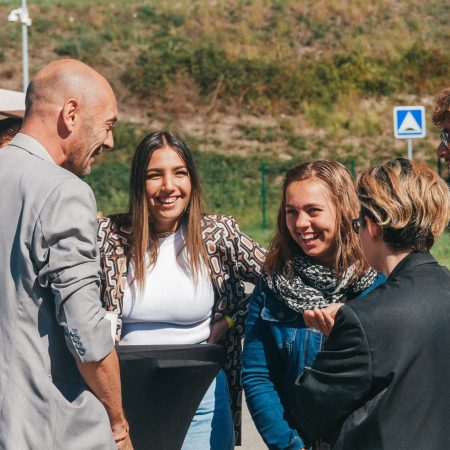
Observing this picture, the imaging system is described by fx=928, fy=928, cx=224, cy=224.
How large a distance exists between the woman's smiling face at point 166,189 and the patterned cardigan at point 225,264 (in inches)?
4.9

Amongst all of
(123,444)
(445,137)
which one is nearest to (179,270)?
(123,444)

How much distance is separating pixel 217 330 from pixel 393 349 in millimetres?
1416

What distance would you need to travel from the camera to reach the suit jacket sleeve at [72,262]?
261 centimetres

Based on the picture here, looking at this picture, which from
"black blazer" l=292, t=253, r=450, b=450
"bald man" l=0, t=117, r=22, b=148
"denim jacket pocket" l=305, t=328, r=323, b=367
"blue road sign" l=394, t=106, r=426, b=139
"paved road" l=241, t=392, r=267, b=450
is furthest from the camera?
"blue road sign" l=394, t=106, r=426, b=139

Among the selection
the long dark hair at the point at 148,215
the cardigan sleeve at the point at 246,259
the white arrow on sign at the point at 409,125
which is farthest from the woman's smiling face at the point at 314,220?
the white arrow on sign at the point at 409,125

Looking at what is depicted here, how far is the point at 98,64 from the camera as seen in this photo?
134 feet

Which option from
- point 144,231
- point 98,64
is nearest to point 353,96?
point 98,64

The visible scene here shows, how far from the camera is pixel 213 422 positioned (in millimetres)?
3695

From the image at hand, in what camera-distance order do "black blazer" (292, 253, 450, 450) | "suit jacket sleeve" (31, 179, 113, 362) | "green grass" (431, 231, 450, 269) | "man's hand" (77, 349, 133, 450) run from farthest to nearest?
"green grass" (431, 231, 450, 269) < "man's hand" (77, 349, 133, 450) < "suit jacket sleeve" (31, 179, 113, 362) < "black blazer" (292, 253, 450, 450)

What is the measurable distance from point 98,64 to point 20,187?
39.0m

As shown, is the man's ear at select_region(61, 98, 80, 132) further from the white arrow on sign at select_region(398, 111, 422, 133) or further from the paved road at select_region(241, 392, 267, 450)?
the white arrow on sign at select_region(398, 111, 422, 133)

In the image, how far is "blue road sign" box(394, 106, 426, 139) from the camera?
1638 centimetres

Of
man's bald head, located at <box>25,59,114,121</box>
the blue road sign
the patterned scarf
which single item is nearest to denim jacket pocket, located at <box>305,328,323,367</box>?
the patterned scarf

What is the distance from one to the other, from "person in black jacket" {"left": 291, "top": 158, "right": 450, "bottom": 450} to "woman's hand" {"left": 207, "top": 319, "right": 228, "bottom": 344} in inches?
44.1
